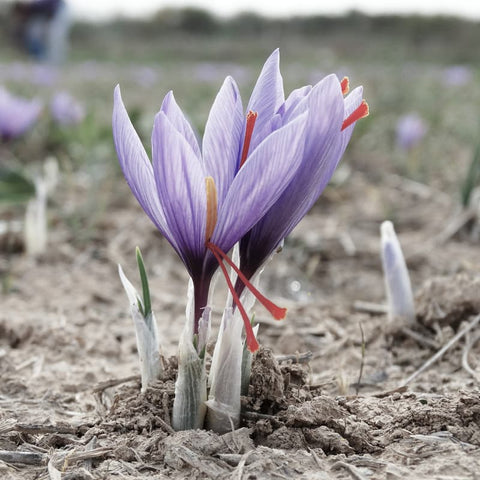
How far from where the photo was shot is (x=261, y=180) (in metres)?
0.92

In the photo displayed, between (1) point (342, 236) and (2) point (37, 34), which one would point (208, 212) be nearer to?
(1) point (342, 236)

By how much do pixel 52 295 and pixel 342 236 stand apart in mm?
1257

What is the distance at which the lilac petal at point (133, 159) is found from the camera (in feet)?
3.19

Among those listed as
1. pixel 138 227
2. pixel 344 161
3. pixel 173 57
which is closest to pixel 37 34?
pixel 173 57

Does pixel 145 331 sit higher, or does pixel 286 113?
pixel 286 113

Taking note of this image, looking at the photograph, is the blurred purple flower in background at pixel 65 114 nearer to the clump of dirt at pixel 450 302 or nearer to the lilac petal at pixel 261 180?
the clump of dirt at pixel 450 302

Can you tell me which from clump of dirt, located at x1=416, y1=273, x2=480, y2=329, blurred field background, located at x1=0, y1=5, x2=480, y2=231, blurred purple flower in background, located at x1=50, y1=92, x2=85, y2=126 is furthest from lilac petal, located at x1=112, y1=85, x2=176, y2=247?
blurred purple flower in background, located at x1=50, y1=92, x2=85, y2=126

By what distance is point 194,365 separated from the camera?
1007 mm

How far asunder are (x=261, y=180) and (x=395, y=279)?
834 millimetres

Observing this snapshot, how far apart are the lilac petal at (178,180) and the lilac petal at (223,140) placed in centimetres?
3

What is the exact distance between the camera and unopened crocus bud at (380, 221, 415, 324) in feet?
5.25

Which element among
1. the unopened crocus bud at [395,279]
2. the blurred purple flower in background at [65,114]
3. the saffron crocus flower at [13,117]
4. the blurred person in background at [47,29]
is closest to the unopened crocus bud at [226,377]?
the unopened crocus bud at [395,279]

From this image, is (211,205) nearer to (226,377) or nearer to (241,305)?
(241,305)

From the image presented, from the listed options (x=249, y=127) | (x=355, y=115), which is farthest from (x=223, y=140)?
(x=355, y=115)
